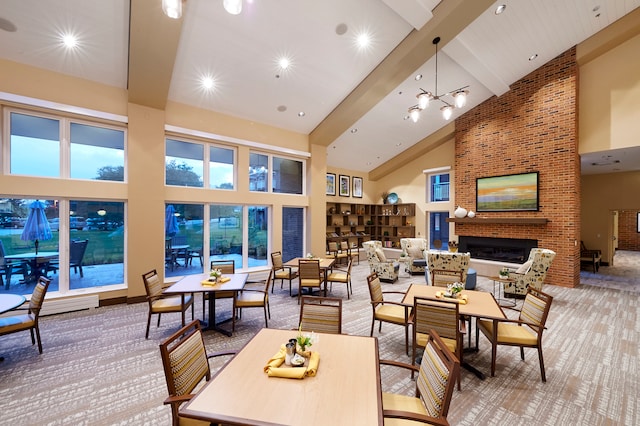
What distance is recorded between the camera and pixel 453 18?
15.3ft

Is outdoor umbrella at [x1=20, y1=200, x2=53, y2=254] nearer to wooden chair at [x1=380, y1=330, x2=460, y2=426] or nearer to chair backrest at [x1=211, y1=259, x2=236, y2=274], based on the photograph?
chair backrest at [x1=211, y1=259, x2=236, y2=274]

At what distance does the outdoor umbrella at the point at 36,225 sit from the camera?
482 centimetres

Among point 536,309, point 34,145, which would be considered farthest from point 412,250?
point 34,145

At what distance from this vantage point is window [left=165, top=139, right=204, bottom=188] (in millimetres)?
6152

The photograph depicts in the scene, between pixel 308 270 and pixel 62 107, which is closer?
pixel 62 107

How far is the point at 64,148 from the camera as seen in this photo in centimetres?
498

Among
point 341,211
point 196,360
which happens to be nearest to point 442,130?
point 341,211

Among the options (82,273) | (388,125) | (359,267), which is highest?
(388,125)

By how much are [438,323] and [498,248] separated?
21.5 feet

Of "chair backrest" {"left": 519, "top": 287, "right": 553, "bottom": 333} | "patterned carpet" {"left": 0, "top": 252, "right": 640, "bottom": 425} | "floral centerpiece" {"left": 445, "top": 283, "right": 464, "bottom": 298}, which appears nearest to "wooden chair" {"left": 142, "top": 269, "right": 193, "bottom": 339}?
"patterned carpet" {"left": 0, "top": 252, "right": 640, "bottom": 425}

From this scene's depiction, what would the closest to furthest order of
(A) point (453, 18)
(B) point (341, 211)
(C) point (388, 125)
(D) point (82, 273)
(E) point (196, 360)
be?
(E) point (196, 360)
(A) point (453, 18)
(D) point (82, 273)
(C) point (388, 125)
(B) point (341, 211)

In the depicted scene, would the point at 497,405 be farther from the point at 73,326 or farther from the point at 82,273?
the point at 82,273

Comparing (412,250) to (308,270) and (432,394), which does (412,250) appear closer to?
(308,270)

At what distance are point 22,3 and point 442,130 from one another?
32.1 feet
